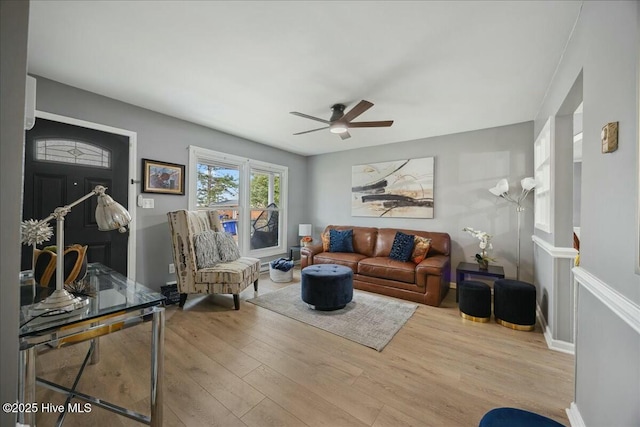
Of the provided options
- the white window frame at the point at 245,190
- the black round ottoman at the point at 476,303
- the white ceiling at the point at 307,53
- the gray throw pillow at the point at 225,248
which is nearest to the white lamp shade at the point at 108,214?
the white ceiling at the point at 307,53

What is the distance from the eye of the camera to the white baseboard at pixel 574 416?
133 cm

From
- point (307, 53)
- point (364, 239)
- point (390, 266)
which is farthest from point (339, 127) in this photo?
point (364, 239)

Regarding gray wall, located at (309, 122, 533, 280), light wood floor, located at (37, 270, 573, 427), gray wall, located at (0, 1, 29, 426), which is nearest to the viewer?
gray wall, located at (0, 1, 29, 426)

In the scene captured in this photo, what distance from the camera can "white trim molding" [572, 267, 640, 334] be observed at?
84 cm

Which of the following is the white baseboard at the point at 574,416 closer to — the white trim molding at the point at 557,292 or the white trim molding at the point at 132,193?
the white trim molding at the point at 557,292

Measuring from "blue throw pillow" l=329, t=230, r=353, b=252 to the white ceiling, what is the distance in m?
2.24

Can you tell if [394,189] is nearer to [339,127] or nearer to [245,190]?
[339,127]

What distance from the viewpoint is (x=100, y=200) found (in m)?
1.31

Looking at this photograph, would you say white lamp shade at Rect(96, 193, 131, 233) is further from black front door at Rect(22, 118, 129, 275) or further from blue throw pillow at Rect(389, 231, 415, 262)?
blue throw pillow at Rect(389, 231, 415, 262)

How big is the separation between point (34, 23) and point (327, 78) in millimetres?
2164

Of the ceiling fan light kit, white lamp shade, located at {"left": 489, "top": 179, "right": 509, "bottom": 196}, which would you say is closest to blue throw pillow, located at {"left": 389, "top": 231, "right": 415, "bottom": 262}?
white lamp shade, located at {"left": 489, "top": 179, "right": 509, "bottom": 196}

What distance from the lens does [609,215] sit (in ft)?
3.51

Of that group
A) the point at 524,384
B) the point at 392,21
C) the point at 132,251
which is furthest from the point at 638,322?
the point at 132,251

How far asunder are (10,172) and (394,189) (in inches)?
177
